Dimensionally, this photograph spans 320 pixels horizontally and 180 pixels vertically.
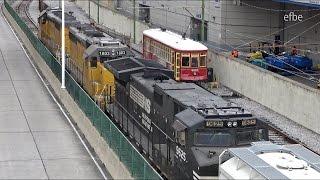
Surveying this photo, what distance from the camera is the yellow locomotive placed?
36.8 metres

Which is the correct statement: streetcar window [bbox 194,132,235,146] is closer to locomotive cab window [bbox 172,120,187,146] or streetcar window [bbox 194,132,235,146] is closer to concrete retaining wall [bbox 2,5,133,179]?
locomotive cab window [bbox 172,120,187,146]

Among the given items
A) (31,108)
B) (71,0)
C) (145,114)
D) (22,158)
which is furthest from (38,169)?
(71,0)

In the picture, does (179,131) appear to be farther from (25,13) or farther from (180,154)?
(25,13)

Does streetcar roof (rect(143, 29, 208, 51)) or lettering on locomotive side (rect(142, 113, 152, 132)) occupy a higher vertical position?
streetcar roof (rect(143, 29, 208, 51))

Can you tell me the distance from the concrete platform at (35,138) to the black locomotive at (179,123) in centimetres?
266

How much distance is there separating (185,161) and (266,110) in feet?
64.6

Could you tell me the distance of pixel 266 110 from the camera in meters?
40.2

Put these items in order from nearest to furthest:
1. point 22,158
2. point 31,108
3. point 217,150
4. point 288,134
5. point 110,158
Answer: point 217,150 < point 110,158 < point 22,158 < point 288,134 < point 31,108

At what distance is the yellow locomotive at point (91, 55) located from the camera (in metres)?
36.8

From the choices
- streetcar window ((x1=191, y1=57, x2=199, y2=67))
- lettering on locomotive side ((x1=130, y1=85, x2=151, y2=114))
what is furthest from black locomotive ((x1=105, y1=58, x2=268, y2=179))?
streetcar window ((x1=191, y1=57, x2=199, y2=67))

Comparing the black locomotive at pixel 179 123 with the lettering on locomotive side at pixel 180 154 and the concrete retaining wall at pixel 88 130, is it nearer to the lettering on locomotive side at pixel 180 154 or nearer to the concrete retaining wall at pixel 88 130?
the lettering on locomotive side at pixel 180 154

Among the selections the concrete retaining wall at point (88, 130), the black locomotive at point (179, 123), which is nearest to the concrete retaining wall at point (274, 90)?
the black locomotive at point (179, 123)

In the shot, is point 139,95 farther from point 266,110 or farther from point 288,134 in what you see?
point 266,110

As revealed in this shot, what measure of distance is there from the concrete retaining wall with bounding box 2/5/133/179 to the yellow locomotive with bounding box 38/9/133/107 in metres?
1.44
